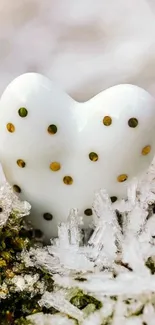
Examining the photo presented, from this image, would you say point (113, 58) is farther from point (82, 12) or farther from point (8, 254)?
point (8, 254)

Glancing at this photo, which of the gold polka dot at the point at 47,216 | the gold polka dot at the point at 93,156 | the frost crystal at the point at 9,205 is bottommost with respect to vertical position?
the frost crystal at the point at 9,205

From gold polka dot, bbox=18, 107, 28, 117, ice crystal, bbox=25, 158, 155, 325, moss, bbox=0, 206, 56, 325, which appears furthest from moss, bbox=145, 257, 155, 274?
gold polka dot, bbox=18, 107, 28, 117

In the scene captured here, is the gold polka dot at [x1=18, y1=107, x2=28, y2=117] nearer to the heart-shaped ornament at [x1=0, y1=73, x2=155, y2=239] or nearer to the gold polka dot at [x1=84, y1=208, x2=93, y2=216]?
the heart-shaped ornament at [x1=0, y1=73, x2=155, y2=239]

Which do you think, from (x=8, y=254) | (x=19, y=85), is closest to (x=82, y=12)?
(x=19, y=85)

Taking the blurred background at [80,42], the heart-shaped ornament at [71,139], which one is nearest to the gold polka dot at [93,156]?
the heart-shaped ornament at [71,139]

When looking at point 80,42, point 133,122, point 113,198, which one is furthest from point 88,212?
point 80,42

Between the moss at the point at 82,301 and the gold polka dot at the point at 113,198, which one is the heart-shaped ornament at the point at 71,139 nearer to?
the gold polka dot at the point at 113,198
